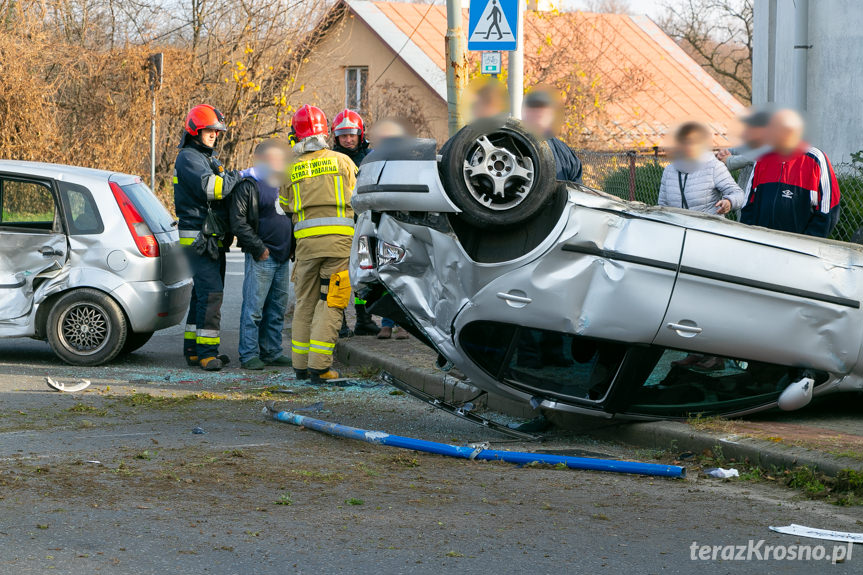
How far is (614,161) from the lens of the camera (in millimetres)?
12570

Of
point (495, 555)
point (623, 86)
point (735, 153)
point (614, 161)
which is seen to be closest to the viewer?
point (495, 555)

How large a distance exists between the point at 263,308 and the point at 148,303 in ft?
3.12

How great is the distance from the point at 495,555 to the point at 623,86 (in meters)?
27.9

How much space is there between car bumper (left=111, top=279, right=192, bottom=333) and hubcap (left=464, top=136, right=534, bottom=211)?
432cm

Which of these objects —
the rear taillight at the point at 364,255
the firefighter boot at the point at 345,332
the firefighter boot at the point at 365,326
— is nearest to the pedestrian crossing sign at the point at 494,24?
the firefighter boot at the point at 365,326

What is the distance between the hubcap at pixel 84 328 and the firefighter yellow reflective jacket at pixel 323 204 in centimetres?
193

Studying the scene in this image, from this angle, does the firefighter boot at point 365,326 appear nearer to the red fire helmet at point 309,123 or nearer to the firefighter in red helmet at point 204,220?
the firefighter in red helmet at point 204,220

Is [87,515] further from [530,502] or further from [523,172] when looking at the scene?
[523,172]

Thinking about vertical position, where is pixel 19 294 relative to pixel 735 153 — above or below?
below

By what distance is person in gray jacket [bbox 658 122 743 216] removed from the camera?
7.31 metres

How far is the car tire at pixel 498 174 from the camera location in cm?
538

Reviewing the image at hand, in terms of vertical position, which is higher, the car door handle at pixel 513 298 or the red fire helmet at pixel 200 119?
the red fire helmet at pixel 200 119

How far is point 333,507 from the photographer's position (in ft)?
14.7

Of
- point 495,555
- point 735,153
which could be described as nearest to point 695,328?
point 495,555
